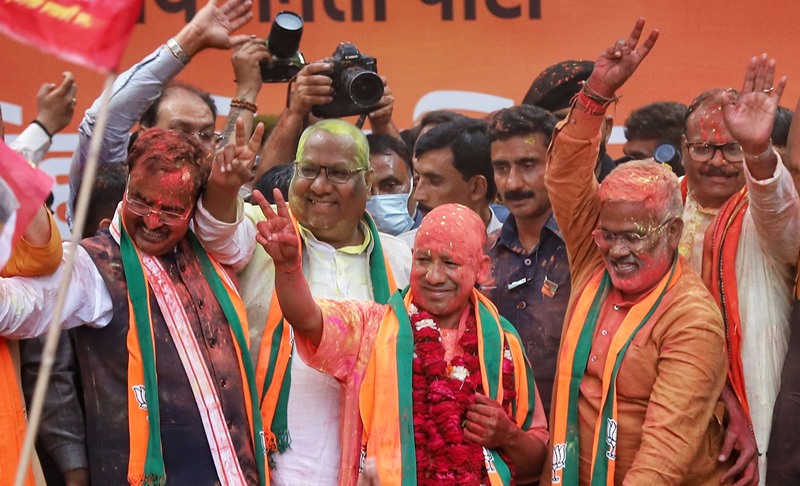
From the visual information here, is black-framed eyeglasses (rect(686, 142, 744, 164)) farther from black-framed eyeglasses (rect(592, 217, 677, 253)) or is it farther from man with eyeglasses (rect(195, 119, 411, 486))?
man with eyeglasses (rect(195, 119, 411, 486))

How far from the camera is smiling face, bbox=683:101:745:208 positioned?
445 cm

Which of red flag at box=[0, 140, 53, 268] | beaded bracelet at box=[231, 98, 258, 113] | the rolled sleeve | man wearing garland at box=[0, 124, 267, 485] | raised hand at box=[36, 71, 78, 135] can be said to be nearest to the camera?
red flag at box=[0, 140, 53, 268]

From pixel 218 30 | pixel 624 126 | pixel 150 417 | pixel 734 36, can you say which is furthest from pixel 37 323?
pixel 734 36

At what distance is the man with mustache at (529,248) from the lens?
4.51 metres

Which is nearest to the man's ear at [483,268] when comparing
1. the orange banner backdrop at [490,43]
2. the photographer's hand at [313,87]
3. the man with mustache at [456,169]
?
the photographer's hand at [313,87]

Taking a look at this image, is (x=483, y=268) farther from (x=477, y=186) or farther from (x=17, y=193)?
(x=17, y=193)

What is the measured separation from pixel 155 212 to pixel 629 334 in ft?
4.74

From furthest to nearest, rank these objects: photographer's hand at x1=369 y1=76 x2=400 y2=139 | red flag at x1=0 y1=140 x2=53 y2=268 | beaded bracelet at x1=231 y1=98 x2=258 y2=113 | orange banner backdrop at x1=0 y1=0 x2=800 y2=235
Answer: orange banner backdrop at x1=0 y1=0 x2=800 y2=235 → photographer's hand at x1=369 y1=76 x2=400 y2=139 → beaded bracelet at x1=231 y1=98 x2=258 y2=113 → red flag at x1=0 y1=140 x2=53 y2=268

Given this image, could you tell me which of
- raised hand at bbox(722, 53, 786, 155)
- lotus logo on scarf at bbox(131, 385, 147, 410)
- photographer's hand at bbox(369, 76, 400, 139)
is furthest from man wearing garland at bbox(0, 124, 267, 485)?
photographer's hand at bbox(369, 76, 400, 139)

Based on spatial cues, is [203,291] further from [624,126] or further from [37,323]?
[624,126]

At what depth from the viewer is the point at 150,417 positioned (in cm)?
391

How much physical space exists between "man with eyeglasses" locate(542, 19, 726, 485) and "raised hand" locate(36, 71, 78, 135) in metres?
1.56

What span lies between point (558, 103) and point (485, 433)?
77.2 inches

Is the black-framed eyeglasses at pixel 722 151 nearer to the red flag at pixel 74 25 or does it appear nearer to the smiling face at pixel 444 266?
the smiling face at pixel 444 266
